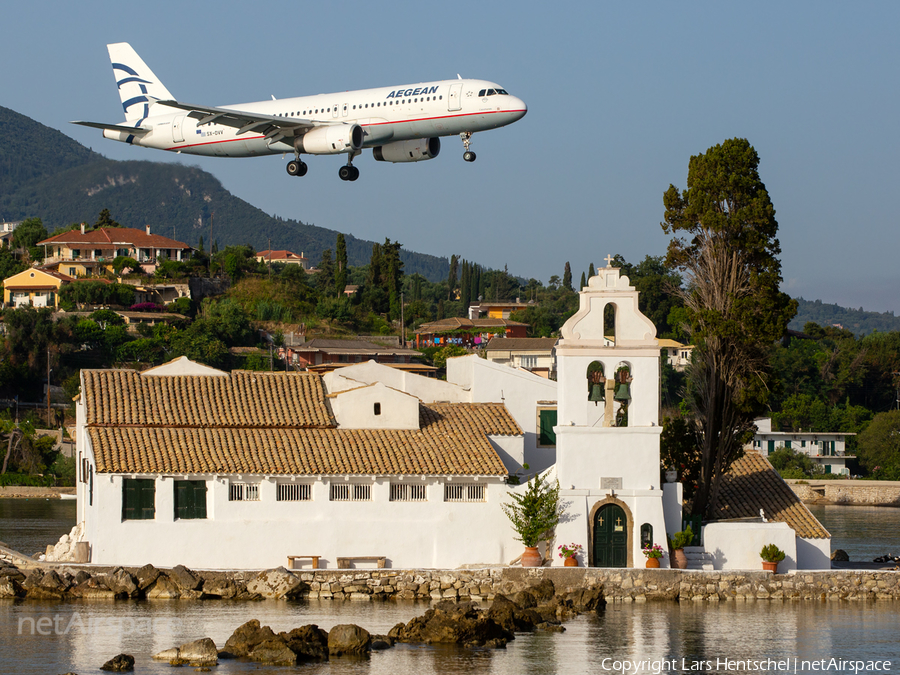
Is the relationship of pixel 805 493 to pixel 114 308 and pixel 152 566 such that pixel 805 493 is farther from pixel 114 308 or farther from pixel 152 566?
pixel 114 308

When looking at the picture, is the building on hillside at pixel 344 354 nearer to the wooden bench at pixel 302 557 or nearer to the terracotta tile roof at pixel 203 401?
the terracotta tile roof at pixel 203 401

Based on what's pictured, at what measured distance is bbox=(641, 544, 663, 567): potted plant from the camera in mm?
28438

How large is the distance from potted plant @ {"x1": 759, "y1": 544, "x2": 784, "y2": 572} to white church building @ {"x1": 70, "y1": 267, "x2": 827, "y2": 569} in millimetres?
821

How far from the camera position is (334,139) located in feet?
146

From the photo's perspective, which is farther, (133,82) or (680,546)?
(133,82)

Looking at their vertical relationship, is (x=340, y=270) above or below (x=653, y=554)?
above

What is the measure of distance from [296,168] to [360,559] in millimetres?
21755

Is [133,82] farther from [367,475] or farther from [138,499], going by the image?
[367,475]

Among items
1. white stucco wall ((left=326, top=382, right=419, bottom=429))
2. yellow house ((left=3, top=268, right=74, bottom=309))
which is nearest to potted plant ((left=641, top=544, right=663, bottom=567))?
white stucco wall ((left=326, top=382, right=419, bottom=429))

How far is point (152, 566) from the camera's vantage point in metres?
28.0

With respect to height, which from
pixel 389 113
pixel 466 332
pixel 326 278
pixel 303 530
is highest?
pixel 326 278

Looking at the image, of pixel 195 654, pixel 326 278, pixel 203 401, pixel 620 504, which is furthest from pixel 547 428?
pixel 326 278

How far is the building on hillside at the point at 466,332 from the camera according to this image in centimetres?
11806

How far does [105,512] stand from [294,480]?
13.5 feet
